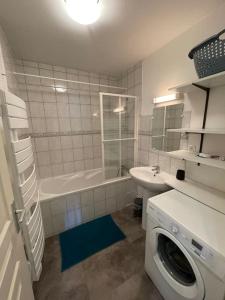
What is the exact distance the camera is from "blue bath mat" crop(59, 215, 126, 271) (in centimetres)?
154

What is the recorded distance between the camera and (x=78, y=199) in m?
1.96

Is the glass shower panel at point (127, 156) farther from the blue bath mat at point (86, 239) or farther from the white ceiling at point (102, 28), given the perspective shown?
the white ceiling at point (102, 28)

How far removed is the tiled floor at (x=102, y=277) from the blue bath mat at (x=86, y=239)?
62 mm

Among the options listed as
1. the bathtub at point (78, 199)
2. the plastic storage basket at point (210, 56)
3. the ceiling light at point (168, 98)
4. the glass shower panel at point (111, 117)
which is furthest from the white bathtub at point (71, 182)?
the plastic storage basket at point (210, 56)

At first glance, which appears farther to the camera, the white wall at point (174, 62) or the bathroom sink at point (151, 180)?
the bathroom sink at point (151, 180)

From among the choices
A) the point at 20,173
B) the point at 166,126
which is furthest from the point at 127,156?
the point at 20,173

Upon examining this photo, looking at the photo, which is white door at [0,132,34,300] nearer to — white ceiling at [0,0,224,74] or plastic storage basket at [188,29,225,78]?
white ceiling at [0,0,224,74]

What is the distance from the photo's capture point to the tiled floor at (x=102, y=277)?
3.95 ft

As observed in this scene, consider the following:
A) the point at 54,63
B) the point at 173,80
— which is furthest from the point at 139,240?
the point at 54,63

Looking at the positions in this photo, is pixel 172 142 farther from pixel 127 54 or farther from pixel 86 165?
pixel 86 165

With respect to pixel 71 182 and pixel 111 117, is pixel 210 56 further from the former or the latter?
pixel 71 182

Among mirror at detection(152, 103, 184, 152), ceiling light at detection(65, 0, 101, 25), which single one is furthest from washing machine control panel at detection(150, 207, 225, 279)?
ceiling light at detection(65, 0, 101, 25)

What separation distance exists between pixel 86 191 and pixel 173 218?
132 cm

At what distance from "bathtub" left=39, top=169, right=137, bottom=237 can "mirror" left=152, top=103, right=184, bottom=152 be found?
0.85 metres
